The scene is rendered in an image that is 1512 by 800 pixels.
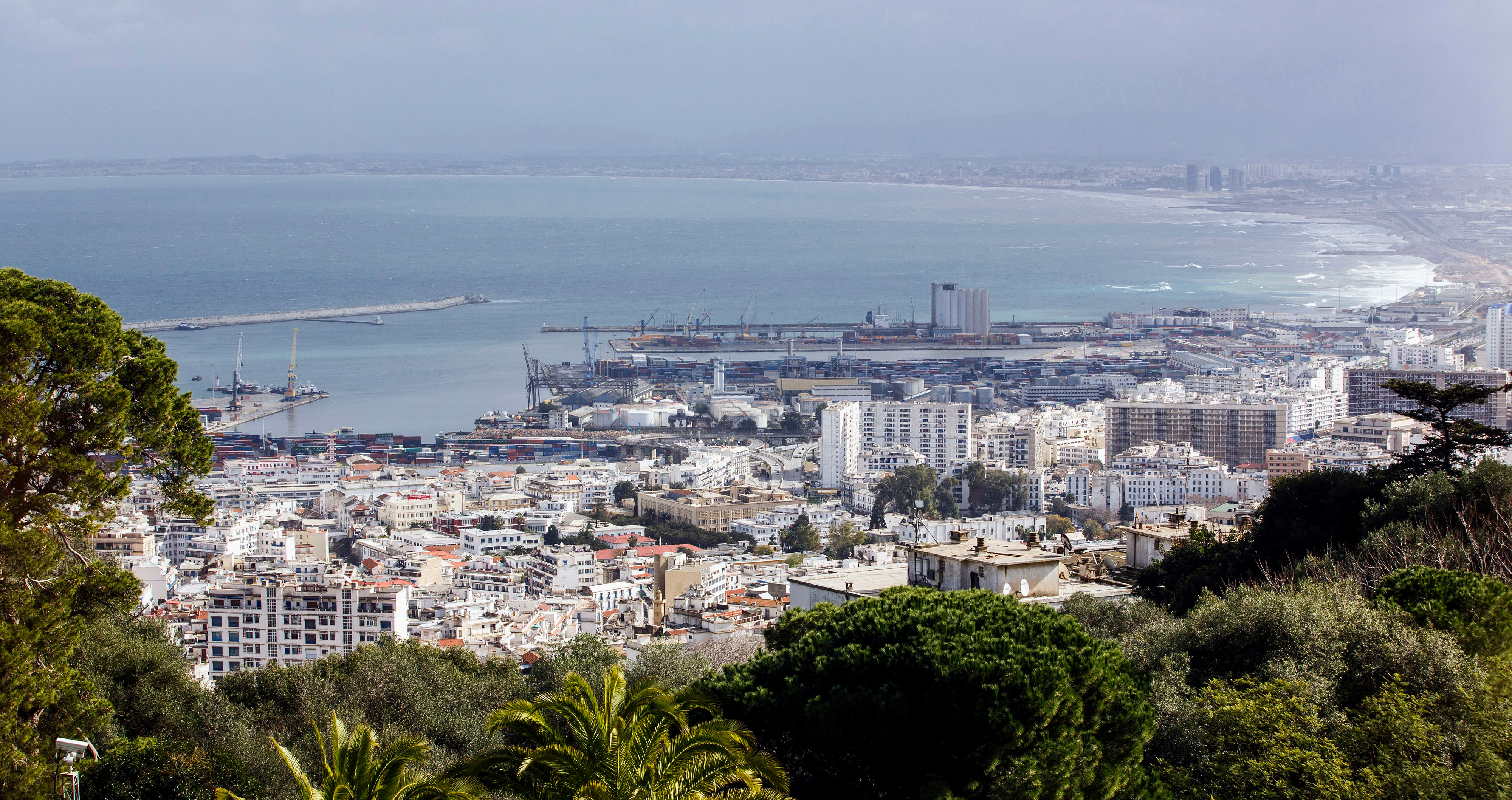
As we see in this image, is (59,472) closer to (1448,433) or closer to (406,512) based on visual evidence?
(1448,433)

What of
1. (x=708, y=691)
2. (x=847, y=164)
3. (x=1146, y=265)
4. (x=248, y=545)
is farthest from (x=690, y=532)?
(x=847, y=164)

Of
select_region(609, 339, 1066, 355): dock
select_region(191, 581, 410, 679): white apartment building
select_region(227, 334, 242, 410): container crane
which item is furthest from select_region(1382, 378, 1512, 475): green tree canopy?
select_region(609, 339, 1066, 355): dock

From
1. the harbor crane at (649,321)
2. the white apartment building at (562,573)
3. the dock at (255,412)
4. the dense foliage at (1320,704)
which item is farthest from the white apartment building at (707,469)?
the harbor crane at (649,321)

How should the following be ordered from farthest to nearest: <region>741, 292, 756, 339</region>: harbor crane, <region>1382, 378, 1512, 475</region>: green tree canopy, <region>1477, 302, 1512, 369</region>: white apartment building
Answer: <region>741, 292, 756, 339</region>: harbor crane, <region>1477, 302, 1512, 369</region>: white apartment building, <region>1382, 378, 1512, 475</region>: green tree canopy

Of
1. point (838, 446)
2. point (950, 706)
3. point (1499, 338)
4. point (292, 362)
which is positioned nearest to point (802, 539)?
point (838, 446)

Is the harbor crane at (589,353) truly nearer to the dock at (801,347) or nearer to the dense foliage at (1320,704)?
the dock at (801,347)

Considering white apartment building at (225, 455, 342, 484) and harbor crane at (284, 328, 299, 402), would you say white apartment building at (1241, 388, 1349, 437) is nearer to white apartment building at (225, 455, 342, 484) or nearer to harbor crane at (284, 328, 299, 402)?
white apartment building at (225, 455, 342, 484)
